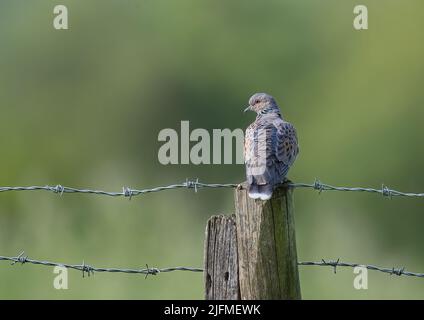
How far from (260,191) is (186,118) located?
1001cm

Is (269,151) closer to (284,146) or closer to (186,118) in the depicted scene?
(284,146)

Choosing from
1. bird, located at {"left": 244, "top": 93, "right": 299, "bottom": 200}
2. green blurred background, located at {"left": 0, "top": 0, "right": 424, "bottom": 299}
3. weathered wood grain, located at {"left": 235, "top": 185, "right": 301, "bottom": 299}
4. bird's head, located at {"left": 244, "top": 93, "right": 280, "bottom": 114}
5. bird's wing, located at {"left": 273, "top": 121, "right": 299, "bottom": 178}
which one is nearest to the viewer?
weathered wood grain, located at {"left": 235, "top": 185, "right": 301, "bottom": 299}

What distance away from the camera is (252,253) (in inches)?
191

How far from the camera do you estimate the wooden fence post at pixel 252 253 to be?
487 centimetres

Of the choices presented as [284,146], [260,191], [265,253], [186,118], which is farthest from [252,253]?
[186,118]

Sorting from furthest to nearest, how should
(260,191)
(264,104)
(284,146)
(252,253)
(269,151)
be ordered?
(264,104)
(284,146)
(269,151)
(260,191)
(252,253)

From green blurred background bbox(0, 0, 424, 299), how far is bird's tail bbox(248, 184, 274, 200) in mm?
3127

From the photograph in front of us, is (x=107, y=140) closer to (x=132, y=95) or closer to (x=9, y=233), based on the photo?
(x=132, y=95)

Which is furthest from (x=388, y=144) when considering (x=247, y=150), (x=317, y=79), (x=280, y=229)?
(x=280, y=229)

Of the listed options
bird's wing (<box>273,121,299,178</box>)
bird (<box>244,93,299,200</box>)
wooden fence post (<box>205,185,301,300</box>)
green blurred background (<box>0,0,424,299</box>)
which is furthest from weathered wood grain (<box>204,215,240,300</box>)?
green blurred background (<box>0,0,424,299</box>)

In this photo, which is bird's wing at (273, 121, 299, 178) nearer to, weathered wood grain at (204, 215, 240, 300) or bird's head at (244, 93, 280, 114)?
bird's head at (244, 93, 280, 114)

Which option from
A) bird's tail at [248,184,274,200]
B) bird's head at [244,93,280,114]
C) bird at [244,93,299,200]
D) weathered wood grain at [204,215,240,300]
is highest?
bird's head at [244,93,280,114]

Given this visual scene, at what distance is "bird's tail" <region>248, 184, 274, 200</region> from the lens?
4.96 metres

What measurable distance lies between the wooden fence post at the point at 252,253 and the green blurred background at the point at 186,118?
3.13 meters
